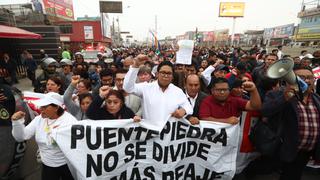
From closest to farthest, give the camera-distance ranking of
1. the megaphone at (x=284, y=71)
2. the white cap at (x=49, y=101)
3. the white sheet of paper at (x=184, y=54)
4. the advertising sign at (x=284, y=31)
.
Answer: the megaphone at (x=284, y=71)
the white cap at (x=49, y=101)
the white sheet of paper at (x=184, y=54)
the advertising sign at (x=284, y=31)

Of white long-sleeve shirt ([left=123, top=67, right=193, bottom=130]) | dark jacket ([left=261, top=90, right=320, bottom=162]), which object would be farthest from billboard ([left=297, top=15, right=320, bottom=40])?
white long-sleeve shirt ([left=123, top=67, right=193, bottom=130])

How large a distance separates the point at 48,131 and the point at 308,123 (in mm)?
2954

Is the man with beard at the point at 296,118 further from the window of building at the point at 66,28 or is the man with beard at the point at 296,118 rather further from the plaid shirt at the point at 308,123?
the window of building at the point at 66,28

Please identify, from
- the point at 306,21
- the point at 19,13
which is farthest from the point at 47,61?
the point at 306,21

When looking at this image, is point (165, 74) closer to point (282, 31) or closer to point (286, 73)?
point (286, 73)

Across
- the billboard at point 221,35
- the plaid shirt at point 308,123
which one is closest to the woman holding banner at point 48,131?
the plaid shirt at point 308,123

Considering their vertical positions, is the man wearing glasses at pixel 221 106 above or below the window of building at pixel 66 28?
below

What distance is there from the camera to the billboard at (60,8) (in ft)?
105

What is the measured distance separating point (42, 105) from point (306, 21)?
221 ft

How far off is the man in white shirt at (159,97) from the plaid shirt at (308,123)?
49.1 inches

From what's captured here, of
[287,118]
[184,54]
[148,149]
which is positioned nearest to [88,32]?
[184,54]

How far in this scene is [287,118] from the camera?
240 cm

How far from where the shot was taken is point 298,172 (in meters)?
2.58

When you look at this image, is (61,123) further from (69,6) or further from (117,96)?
(69,6)
